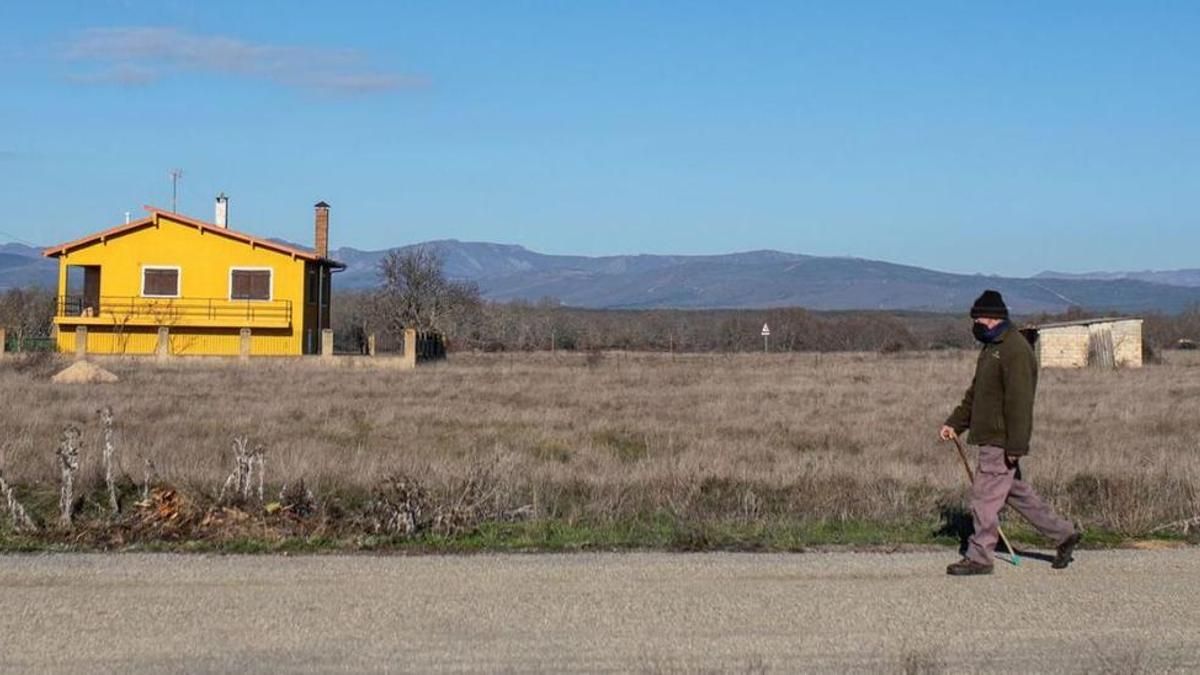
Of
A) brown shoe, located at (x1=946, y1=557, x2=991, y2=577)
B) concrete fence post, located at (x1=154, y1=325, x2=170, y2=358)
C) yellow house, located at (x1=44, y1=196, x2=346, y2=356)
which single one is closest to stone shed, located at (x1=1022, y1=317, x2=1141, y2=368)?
yellow house, located at (x1=44, y1=196, x2=346, y2=356)

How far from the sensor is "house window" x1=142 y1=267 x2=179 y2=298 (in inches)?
2084

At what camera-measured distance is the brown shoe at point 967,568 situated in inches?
341

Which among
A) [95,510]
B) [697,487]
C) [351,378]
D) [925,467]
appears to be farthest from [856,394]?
[95,510]

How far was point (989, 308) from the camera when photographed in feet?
30.3

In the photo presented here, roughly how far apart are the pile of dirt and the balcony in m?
14.5

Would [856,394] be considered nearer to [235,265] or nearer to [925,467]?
[925,467]

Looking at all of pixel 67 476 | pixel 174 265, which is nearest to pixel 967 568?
pixel 67 476

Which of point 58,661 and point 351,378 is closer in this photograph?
point 58,661

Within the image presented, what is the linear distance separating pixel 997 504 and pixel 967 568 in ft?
1.84

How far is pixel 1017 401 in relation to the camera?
29.5ft

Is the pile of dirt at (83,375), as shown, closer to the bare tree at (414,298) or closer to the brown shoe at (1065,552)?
the brown shoe at (1065,552)

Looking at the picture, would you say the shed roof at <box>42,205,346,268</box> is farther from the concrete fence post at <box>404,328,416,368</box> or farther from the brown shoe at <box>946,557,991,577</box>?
the brown shoe at <box>946,557,991,577</box>

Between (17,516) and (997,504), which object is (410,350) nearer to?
(17,516)

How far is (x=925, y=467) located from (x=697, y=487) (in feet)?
14.9
